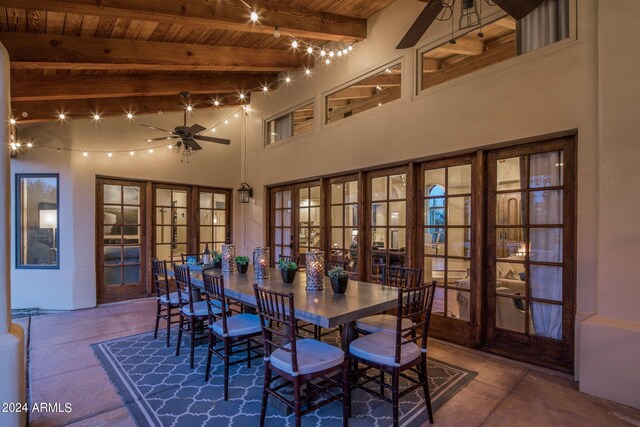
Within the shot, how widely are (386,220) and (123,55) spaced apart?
3832 mm

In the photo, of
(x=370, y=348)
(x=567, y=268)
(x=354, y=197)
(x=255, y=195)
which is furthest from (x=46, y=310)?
(x=567, y=268)

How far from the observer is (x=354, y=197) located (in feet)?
16.8

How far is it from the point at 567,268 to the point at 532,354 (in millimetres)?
895

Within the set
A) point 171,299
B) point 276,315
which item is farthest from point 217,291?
point 171,299

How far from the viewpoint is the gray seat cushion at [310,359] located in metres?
2.20

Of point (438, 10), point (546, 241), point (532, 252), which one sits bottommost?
point (532, 252)

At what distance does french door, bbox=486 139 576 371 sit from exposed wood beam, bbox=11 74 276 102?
14.6 feet

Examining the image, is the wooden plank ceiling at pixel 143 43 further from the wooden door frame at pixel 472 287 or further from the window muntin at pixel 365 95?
the wooden door frame at pixel 472 287

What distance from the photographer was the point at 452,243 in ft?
13.1

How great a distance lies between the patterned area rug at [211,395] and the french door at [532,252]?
74 centimetres

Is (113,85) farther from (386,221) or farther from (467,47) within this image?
(467,47)

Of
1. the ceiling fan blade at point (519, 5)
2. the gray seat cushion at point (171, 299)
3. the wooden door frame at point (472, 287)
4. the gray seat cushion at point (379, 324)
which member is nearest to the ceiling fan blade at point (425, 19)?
the ceiling fan blade at point (519, 5)

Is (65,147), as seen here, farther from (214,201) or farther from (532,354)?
(532,354)

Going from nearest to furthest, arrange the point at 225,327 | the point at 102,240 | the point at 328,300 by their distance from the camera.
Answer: the point at 328,300
the point at 225,327
the point at 102,240
